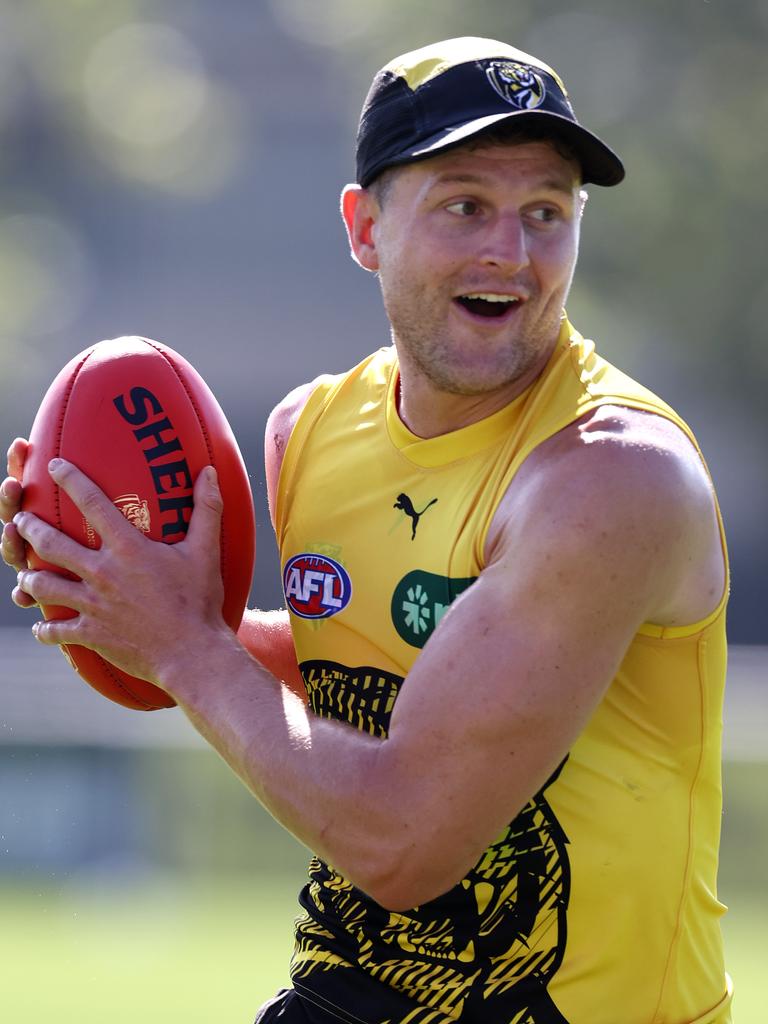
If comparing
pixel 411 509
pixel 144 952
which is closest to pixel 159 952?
pixel 144 952

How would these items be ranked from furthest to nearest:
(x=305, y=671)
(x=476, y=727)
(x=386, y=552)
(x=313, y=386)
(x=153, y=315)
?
(x=153, y=315), (x=313, y=386), (x=305, y=671), (x=386, y=552), (x=476, y=727)

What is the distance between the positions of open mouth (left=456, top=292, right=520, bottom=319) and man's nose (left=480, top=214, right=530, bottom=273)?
2.5 inches

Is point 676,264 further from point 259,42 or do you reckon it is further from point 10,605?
point 259,42

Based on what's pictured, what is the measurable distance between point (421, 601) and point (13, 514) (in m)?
0.88

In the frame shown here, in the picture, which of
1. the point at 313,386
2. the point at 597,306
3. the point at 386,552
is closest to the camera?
the point at 386,552

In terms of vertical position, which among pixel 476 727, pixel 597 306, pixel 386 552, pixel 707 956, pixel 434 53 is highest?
pixel 597 306

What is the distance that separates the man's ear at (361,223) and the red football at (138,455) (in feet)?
1.41

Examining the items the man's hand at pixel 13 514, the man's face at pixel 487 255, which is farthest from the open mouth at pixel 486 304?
the man's hand at pixel 13 514

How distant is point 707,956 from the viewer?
273 cm

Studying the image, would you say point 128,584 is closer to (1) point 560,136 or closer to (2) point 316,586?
(2) point 316,586

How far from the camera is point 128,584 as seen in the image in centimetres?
270

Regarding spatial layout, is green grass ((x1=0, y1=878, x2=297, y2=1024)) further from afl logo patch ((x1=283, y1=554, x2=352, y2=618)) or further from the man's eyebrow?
the man's eyebrow

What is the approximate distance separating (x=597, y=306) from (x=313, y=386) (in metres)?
11.6

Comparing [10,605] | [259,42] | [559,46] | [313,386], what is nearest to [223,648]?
[313,386]
